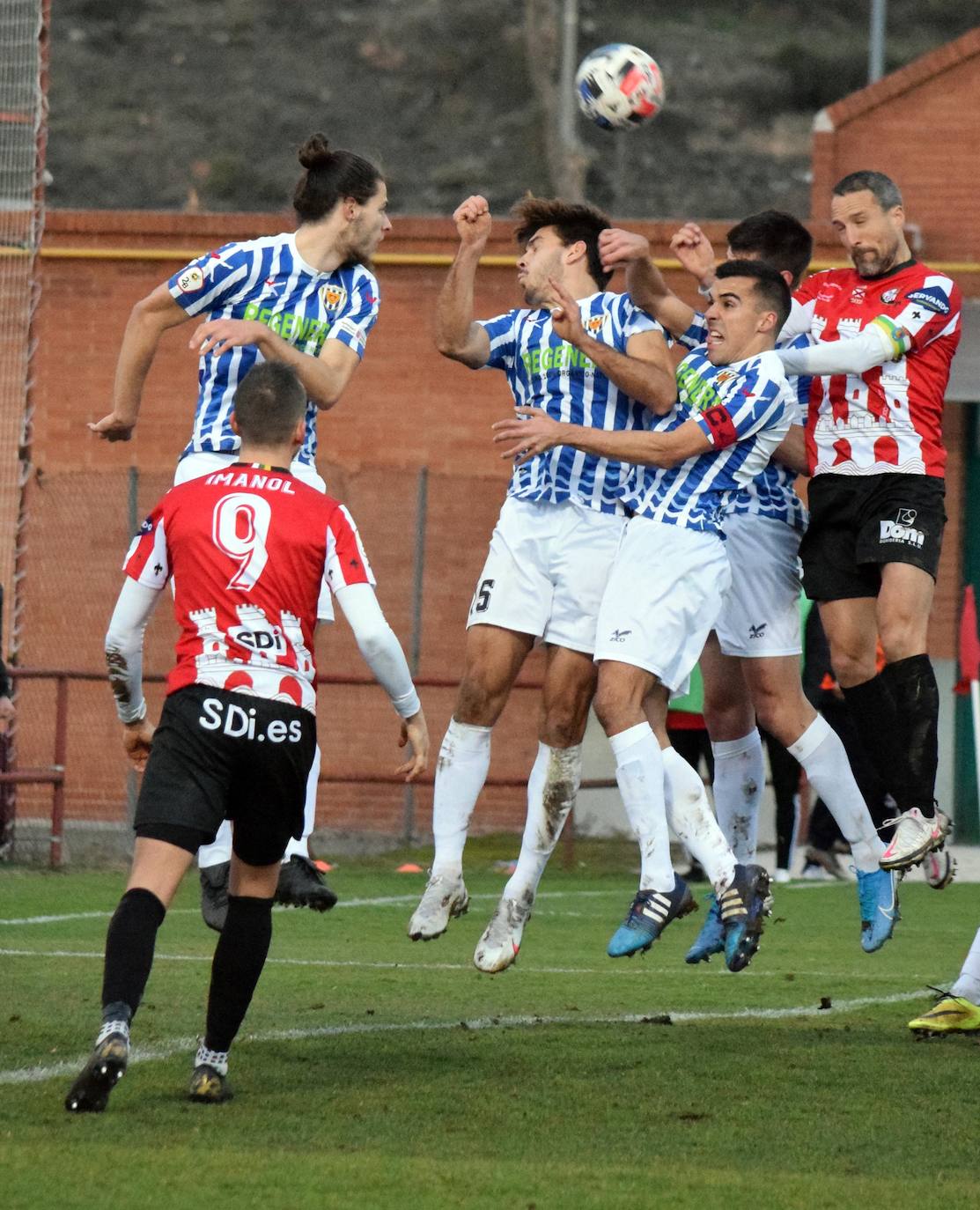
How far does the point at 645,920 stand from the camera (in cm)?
712

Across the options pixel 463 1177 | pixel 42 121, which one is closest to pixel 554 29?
pixel 42 121

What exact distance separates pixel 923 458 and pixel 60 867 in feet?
26.5

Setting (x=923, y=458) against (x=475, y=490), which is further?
(x=475, y=490)

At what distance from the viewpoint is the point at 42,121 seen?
1439 centimetres

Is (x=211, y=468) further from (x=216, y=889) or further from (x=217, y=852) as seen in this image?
(x=216, y=889)

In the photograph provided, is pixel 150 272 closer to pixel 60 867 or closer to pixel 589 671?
pixel 60 867

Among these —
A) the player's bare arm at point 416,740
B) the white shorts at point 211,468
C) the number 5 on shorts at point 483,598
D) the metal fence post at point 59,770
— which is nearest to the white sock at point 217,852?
the white shorts at point 211,468

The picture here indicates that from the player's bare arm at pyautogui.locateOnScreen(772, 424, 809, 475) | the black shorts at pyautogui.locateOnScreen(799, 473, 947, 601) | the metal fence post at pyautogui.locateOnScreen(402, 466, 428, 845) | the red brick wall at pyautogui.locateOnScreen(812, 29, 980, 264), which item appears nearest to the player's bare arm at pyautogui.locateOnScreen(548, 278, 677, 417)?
the player's bare arm at pyautogui.locateOnScreen(772, 424, 809, 475)

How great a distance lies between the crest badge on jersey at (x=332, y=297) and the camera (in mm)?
7562

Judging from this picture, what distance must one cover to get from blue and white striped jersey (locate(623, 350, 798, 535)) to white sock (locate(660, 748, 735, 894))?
2.92 feet

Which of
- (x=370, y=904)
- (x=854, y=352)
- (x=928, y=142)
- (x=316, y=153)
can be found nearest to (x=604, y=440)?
(x=854, y=352)

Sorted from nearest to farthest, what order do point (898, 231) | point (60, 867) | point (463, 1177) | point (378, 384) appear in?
point (463, 1177) < point (898, 231) < point (60, 867) < point (378, 384)

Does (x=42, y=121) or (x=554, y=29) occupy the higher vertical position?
(x=554, y=29)

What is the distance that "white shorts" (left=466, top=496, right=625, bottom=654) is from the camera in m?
7.53
